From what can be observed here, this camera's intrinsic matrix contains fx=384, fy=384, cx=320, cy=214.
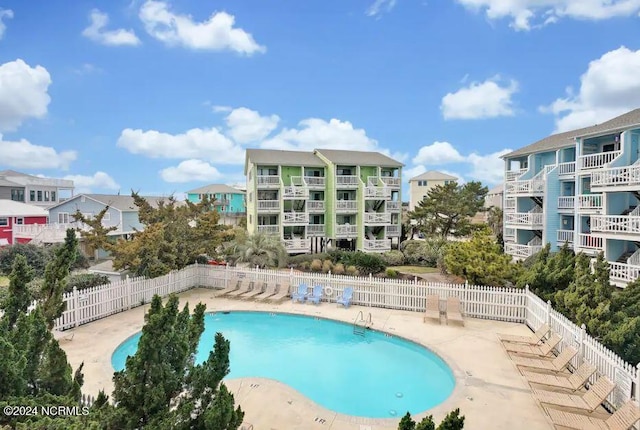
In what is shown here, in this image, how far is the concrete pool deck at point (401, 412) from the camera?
28.6 ft

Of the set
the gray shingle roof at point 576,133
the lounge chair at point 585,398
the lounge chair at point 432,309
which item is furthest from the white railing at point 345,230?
the lounge chair at point 585,398

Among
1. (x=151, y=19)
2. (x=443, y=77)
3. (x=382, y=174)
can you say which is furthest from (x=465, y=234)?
(x=151, y=19)

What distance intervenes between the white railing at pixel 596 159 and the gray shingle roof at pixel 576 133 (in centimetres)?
119

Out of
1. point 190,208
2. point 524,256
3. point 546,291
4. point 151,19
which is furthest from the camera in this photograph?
point 524,256

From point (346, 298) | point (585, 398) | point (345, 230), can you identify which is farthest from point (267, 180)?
point (585, 398)

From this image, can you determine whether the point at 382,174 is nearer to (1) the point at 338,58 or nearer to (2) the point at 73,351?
(1) the point at 338,58

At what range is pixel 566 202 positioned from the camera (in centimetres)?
2389

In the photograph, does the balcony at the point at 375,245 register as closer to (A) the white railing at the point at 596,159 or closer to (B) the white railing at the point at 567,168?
(B) the white railing at the point at 567,168

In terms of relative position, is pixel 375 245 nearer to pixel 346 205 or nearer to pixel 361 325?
pixel 346 205

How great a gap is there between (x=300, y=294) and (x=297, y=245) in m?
14.0

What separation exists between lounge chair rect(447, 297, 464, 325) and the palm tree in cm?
1249

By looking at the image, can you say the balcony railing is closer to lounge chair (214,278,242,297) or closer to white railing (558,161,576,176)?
white railing (558,161,576,176)

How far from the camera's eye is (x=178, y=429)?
543 centimetres

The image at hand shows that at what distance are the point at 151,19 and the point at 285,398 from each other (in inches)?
701
